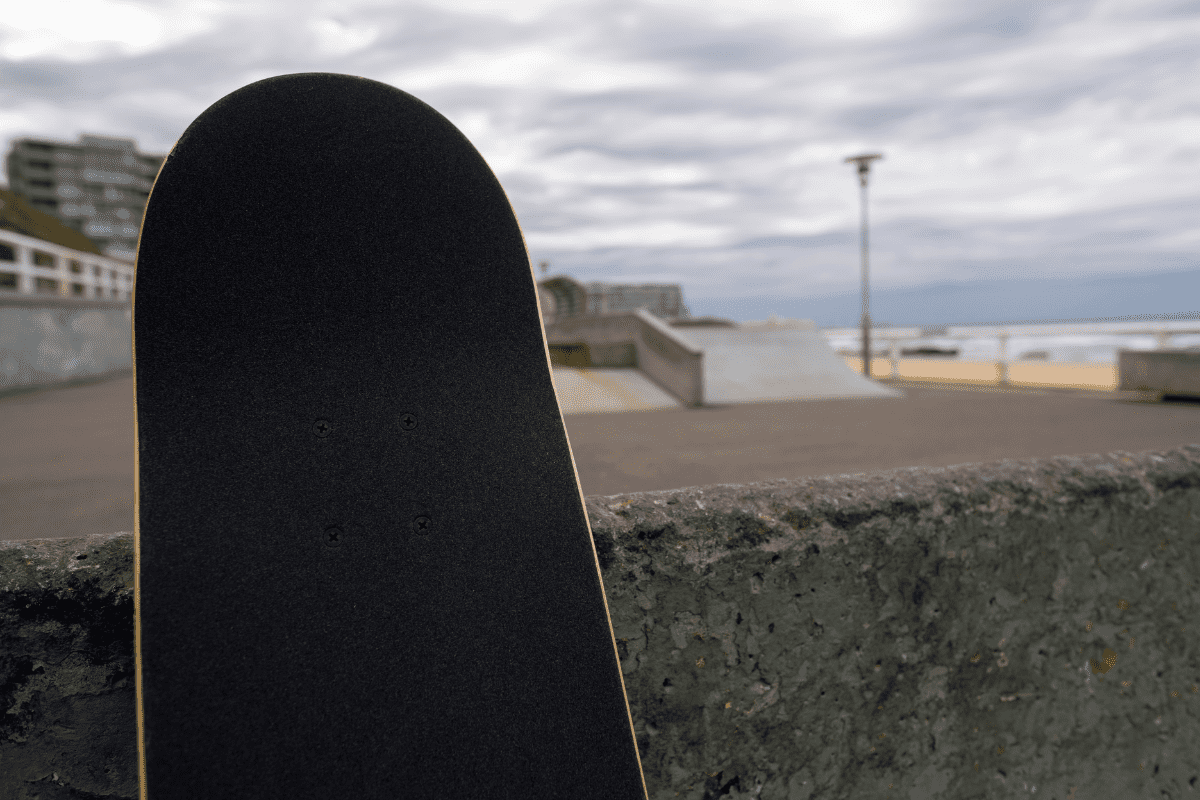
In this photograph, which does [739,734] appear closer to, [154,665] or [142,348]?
[154,665]

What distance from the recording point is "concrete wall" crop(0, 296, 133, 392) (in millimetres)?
8258

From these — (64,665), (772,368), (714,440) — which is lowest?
(714,440)

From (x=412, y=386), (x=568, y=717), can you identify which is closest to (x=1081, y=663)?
(x=568, y=717)

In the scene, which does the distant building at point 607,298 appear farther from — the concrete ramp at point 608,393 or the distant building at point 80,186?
the distant building at point 80,186

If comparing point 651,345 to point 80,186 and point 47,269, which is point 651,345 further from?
point 80,186

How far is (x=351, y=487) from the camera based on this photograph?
3.29 ft

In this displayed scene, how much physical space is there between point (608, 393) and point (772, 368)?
3.71 meters

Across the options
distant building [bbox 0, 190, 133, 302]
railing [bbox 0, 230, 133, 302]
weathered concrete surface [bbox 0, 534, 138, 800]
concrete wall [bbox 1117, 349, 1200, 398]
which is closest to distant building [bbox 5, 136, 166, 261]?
distant building [bbox 0, 190, 133, 302]

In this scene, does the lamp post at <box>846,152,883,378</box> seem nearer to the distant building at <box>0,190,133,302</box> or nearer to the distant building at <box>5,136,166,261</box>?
the distant building at <box>0,190,133,302</box>

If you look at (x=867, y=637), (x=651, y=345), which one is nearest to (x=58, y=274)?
(x=651, y=345)

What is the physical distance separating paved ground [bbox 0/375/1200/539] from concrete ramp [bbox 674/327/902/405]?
3.96 feet

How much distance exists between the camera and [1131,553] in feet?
5.16

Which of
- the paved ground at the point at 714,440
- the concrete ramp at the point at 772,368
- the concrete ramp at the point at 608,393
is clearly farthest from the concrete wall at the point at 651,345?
the paved ground at the point at 714,440

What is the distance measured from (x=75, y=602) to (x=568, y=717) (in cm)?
73
